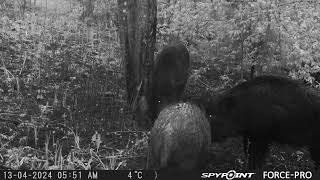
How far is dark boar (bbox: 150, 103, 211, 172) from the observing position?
13.1 feet

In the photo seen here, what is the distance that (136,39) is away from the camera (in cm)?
567

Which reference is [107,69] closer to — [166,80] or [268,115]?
[166,80]

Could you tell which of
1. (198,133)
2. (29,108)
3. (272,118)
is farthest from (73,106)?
(272,118)

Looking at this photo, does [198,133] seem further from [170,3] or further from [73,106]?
[170,3]

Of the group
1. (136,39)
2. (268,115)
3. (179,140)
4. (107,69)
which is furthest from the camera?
(107,69)

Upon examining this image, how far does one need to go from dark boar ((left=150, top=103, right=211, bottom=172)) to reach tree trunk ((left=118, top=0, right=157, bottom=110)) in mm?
1592

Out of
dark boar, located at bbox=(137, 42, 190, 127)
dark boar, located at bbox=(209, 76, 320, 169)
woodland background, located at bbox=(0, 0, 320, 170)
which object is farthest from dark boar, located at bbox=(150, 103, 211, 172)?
dark boar, located at bbox=(137, 42, 190, 127)

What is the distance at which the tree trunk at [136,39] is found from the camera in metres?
5.62

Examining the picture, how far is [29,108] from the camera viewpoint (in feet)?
17.5

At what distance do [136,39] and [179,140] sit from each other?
6.73 ft

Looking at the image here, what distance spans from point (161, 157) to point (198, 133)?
0.40 meters

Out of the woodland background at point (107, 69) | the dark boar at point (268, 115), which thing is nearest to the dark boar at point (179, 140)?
the woodland background at point (107, 69)

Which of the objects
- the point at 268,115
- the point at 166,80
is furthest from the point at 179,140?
the point at 166,80

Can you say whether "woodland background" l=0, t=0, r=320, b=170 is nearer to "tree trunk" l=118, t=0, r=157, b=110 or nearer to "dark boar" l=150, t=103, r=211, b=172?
"tree trunk" l=118, t=0, r=157, b=110
